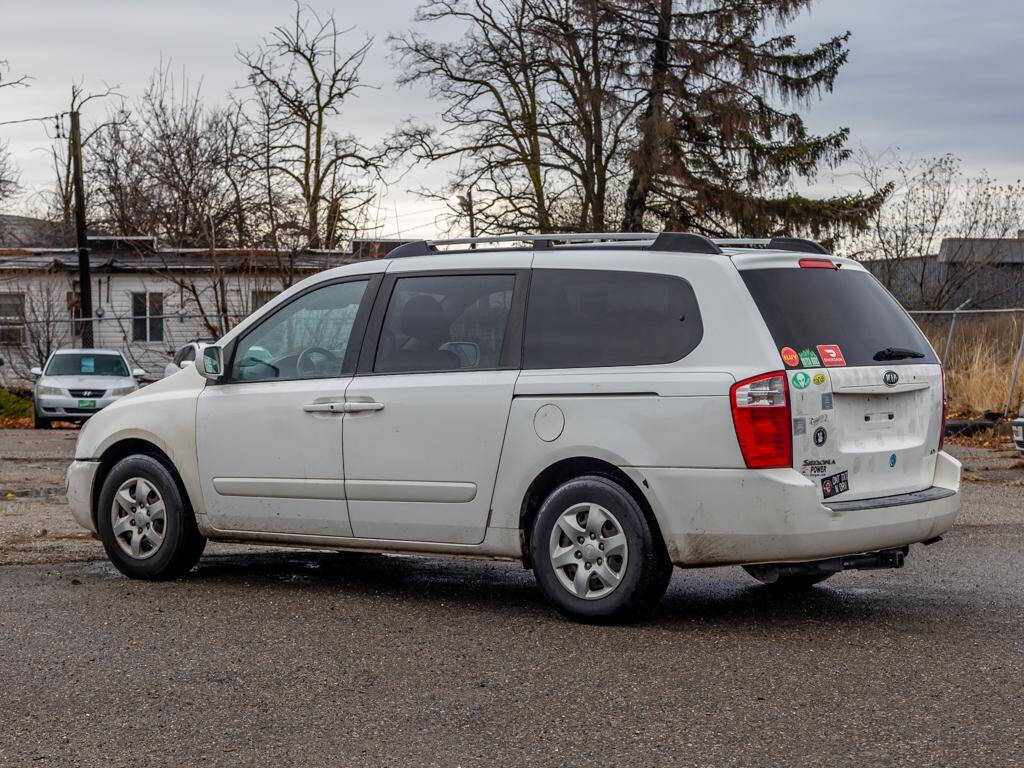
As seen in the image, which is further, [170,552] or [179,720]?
[170,552]

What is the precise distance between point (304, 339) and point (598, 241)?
1813 millimetres

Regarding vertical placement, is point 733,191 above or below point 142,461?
above

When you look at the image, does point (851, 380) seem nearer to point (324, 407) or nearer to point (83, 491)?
point (324, 407)

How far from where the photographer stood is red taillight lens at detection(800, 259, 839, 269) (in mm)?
6562

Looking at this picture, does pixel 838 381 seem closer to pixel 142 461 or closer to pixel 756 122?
pixel 142 461

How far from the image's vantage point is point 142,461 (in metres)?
7.91

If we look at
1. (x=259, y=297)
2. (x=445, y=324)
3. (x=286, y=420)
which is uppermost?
(x=259, y=297)

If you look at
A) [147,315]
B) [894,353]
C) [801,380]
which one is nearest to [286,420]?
[801,380]

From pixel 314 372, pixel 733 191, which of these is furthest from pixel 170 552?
pixel 733 191

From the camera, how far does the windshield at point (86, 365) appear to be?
26.7m

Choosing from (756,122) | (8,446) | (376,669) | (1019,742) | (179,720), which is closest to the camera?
(1019,742)

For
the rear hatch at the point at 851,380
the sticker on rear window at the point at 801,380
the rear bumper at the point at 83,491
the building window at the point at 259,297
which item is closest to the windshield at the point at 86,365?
the building window at the point at 259,297

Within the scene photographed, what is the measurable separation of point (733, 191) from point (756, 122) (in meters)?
1.54

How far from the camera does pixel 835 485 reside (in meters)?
6.14
